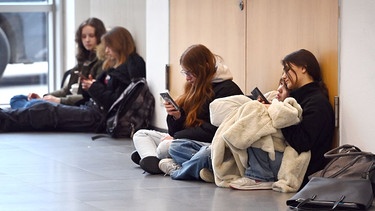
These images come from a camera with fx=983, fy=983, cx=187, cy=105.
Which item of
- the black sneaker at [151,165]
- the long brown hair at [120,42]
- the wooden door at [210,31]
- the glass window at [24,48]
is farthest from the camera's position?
the glass window at [24,48]

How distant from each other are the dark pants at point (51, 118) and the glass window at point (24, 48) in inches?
93.0

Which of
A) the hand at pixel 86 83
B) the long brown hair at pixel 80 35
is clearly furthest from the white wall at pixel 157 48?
the long brown hair at pixel 80 35

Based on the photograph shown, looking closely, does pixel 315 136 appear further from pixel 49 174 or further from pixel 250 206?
pixel 49 174

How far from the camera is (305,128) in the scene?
6.32 m

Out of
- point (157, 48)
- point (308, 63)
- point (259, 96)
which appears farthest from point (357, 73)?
point (157, 48)

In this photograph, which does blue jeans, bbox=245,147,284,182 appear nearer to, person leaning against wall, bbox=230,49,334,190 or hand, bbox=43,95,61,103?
person leaning against wall, bbox=230,49,334,190

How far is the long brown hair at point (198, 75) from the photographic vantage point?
22.7ft

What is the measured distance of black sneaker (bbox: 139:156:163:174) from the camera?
7082 millimetres

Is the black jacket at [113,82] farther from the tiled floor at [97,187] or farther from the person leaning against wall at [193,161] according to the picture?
the person leaning against wall at [193,161]

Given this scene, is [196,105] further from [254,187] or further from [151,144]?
[254,187]

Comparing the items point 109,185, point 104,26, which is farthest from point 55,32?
point 109,185

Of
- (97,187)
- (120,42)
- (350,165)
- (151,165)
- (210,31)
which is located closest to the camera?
(350,165)

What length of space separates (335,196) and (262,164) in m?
0.86

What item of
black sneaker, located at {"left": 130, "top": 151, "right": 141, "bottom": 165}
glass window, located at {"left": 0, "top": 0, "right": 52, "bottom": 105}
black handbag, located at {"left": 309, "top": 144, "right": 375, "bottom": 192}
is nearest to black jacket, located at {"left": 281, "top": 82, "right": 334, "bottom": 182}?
black handbag, located at {"left": 309, "top": 144, "right": 375, "bottom": 192}
